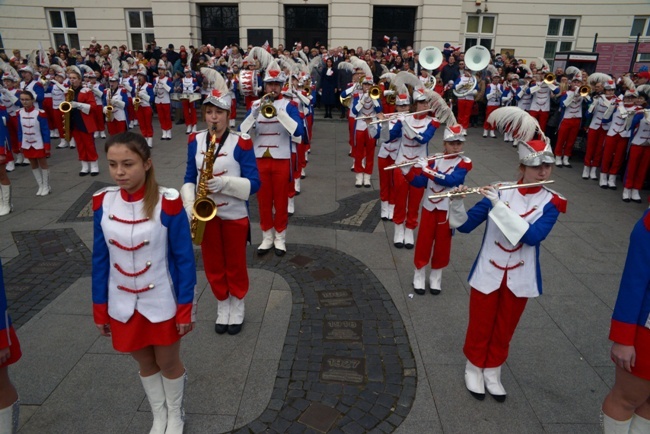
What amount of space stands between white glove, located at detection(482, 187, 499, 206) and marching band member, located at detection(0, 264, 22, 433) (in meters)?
3.40

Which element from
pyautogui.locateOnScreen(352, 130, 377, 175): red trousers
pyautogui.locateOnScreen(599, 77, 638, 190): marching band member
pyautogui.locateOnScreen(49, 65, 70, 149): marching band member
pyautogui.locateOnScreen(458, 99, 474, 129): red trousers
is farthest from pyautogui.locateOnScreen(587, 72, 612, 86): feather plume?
pyautogui.locateOnScreen(49, 65, 70, 149): marching band member

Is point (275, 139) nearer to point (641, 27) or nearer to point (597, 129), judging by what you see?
point (597, 129)

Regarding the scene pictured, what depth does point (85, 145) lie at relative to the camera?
10.6m

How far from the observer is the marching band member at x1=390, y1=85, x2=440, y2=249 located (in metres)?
6.38

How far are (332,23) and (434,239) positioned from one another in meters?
19.2

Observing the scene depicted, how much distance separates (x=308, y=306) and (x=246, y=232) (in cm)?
124

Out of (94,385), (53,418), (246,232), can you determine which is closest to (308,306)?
(246,232)

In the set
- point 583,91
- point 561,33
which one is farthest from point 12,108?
point 561,33

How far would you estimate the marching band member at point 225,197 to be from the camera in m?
4.38

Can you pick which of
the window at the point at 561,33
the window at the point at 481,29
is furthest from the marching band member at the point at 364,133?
the window at the point at 561,33

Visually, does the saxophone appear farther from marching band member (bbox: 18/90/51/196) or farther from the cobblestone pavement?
marching band member (bbox: 18/90/51/196)

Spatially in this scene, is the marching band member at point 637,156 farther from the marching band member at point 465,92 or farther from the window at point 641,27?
the window at point 641,27

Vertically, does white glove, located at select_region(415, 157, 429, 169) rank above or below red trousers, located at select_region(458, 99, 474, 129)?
above

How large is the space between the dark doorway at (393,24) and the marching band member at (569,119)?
40.2ft
